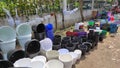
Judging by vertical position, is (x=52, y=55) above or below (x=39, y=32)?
below

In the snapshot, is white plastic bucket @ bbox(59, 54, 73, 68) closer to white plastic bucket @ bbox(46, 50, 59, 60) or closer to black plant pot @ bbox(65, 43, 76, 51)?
white plastic bucket @ bbox(46, 50, 59, 60)

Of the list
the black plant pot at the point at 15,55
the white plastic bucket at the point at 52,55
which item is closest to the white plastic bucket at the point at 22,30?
the black plant pot at the point at 15,55

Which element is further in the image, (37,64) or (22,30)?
(22,30)

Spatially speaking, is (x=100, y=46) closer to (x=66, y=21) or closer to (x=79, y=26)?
(x=79, y=26)

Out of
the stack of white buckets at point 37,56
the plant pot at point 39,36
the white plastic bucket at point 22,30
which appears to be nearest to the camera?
the stack of white buckets at point 37,56

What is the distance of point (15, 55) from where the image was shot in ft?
14.6

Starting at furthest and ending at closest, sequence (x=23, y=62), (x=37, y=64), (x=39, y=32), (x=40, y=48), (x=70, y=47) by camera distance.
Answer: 1. (x=39, y=32)
2. (x=70, y=47)
3. (x=40, y=48)
4. (x=23, y=62)
5. (x=37, y=64)

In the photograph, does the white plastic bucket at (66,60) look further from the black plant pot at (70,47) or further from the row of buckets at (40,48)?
the black plant pot at (70,47)

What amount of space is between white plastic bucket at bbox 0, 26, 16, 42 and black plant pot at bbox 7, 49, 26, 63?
0.45m

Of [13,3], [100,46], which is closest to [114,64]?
[100,46]

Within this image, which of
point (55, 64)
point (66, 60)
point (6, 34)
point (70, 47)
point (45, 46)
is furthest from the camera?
point (70, 47)

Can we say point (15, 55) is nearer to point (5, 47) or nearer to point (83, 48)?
point (5, 47)

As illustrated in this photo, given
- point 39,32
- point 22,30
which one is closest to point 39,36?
point 39,32

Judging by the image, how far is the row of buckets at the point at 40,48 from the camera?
13.9ft
